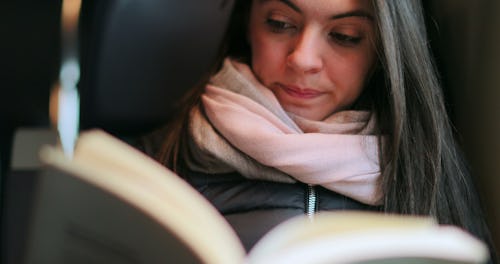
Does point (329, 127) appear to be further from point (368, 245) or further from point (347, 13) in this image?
point (368, 245)

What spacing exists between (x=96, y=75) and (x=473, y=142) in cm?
65

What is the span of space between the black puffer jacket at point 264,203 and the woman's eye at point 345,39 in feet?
0.67

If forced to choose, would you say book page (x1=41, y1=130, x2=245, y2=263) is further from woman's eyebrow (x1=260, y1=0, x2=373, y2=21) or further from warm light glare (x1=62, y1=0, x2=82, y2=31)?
warm light glare (x1=62, y1=0, x2=82, y2=31)

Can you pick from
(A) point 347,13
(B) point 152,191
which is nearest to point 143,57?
(A) point 347,13

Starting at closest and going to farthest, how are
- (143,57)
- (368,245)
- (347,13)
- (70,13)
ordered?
1. (368,245)
2. (347,13)
3. (143,57)
4. (70,13)

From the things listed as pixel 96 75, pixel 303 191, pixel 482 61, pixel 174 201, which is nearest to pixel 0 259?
pixel 96 75

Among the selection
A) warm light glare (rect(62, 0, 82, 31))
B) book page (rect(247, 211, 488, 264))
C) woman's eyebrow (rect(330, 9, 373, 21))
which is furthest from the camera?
warm light glare (rect(62, 0, 82, 31))

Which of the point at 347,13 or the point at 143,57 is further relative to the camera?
the point at 143,57

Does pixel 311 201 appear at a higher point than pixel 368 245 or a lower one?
lower

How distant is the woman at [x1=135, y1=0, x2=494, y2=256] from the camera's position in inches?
36.9

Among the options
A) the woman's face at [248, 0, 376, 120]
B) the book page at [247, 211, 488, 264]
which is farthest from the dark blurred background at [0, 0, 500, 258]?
the book page at [247, 211, 488, 264]

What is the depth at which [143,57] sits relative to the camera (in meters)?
1.27

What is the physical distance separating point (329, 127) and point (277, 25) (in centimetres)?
16

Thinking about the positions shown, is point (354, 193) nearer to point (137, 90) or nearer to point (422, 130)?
point (422, 130)
